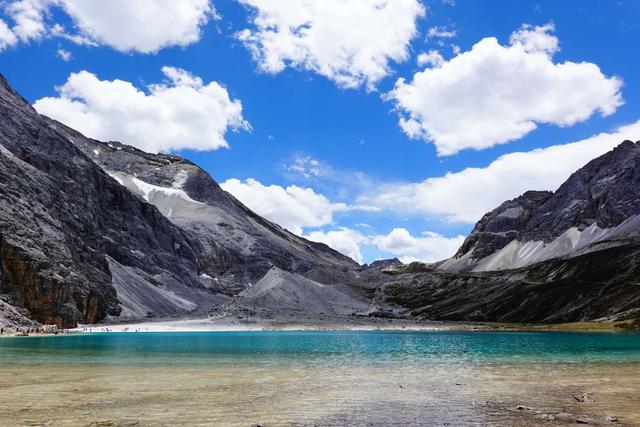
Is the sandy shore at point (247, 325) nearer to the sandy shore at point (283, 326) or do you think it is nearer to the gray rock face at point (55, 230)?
the sandy shore at point (283, 326)

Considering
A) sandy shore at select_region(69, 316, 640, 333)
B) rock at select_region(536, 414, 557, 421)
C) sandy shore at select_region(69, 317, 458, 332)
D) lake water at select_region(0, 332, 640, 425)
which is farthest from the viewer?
sandy shore at select_region(69, 316, 640, 333)

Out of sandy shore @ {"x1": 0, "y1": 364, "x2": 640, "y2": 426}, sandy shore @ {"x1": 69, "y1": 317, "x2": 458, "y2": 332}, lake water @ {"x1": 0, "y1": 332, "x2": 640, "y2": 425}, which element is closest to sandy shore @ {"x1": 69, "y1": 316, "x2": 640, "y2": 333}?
sandy shore @ {"x1": 69, "y1": 317, "x2": 458, "y2": 332}

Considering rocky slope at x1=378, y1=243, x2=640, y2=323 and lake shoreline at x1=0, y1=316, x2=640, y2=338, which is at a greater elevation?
rocky slope at x1=378, y1=243, x2=640, y2=323

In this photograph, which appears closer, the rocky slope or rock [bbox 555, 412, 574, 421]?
rock [bbox 555, 412, 574, 421]

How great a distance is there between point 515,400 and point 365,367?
1621 cm

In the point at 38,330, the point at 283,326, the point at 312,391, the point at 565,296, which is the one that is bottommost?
the point at 283,326

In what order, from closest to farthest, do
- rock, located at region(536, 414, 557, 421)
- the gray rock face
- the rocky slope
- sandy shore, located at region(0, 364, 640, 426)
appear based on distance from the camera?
rock, located at region(536, 414, 557, 421), sandy shore, located at region(0, 364, 640, 426), the gray rock face, the rocky slope

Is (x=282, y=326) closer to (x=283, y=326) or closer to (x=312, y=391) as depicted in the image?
(x=283, y=326)

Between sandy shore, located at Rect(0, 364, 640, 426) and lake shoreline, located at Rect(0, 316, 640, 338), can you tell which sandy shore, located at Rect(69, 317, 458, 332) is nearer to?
lake shoreline, located at Rect(0, 316, 640, 338)

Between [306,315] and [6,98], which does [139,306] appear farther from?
[6,98]

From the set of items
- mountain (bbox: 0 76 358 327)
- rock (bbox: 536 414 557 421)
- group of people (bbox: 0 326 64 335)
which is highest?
mountain (bbox: 0 76 358 327)

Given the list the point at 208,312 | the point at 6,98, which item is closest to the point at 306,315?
the point at 208,312

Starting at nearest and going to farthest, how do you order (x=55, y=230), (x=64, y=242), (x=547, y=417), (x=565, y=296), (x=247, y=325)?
(x=547, y=417) → (x=55, y=230) → (x=64, y=242) → (x=247, y=325) → (x=565, y=296)

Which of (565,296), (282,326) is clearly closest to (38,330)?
(282,326)
